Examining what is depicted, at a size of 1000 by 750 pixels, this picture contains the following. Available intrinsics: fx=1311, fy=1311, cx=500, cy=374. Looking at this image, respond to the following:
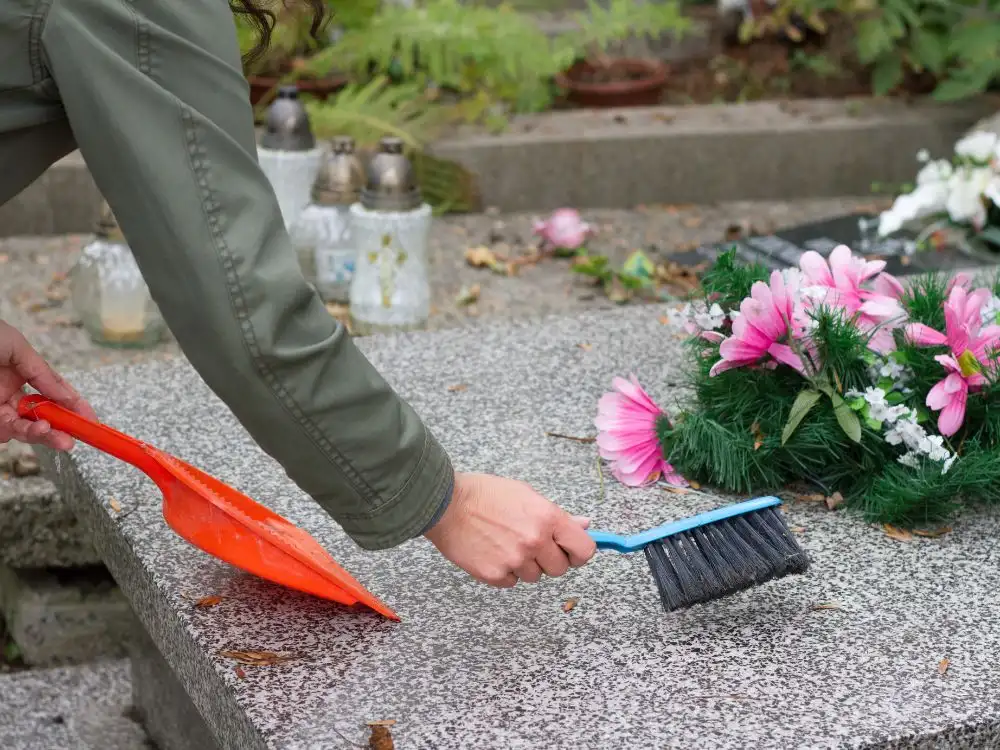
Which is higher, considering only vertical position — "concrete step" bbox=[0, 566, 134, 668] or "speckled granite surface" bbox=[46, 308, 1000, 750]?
"speckled granite surface" bbox=[46, 308, 1000, 750]

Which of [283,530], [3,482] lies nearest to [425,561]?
[283,530]

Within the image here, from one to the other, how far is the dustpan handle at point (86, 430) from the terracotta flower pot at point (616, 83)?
Answer: 138 inches

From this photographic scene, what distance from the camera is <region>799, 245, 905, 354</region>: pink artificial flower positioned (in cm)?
185

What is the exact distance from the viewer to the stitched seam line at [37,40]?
1083mm

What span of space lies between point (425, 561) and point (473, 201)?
265cm

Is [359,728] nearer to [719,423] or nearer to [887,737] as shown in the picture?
[887,737]

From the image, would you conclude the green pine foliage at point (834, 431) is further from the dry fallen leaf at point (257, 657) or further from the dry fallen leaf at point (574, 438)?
the dry fallen leaf at point (257, 657)

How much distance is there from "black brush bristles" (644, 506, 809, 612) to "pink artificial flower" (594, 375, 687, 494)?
12.8 inches

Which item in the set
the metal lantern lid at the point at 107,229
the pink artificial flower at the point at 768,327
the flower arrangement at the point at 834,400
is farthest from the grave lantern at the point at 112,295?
the pink artificial flower at the point at 768,327

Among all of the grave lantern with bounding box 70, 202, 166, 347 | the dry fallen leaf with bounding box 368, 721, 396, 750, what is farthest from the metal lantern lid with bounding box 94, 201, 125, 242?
the dry fallen leaf with bounding box 368, 721, 396, 750

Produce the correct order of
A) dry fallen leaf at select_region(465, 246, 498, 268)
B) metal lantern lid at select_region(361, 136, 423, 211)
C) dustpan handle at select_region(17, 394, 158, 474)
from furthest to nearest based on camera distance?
dry fallen leaf at select_region(465, 246, 498, 268) < metal lantern lid at select_region(361, 136, 423, 211) < dustpan handle at select_region(17, 394, 158, 474)

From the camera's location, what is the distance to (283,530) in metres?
1.58

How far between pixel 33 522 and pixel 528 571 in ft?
4.18

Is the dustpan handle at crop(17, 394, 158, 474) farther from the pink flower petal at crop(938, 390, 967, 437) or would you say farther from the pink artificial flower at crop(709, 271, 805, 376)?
the pink flower petal at crop(938, 390, 967, 437)
